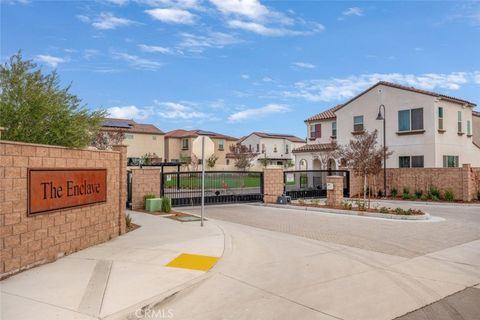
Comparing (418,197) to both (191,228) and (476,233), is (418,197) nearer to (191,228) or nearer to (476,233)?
(476,233)

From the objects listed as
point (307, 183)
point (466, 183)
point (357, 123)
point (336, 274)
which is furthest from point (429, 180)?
point (336, 274)

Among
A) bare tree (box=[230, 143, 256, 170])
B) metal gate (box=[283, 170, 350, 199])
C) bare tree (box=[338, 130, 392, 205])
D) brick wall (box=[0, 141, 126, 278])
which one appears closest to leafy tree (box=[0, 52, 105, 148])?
brick wall (box=[0, 141, 126, 278])

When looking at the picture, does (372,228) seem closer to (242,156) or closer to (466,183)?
(466,183)

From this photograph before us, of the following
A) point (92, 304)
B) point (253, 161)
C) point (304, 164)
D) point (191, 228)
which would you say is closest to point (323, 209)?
point (191, 228)

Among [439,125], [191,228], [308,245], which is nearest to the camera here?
[308,245]

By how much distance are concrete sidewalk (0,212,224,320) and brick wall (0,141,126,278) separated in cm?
27

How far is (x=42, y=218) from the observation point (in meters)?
7.91

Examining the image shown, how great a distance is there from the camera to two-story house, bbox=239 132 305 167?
232 feet

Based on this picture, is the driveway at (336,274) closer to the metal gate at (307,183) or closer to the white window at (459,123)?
the metal gate at (307,183)

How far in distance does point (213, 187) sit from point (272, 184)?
3.28 m

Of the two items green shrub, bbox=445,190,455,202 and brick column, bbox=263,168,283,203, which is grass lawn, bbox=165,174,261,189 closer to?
brick column, bbox=263,168,283,203

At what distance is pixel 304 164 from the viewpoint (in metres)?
39.8

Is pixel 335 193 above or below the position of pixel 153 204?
above

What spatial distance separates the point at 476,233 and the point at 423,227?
1629 mm
